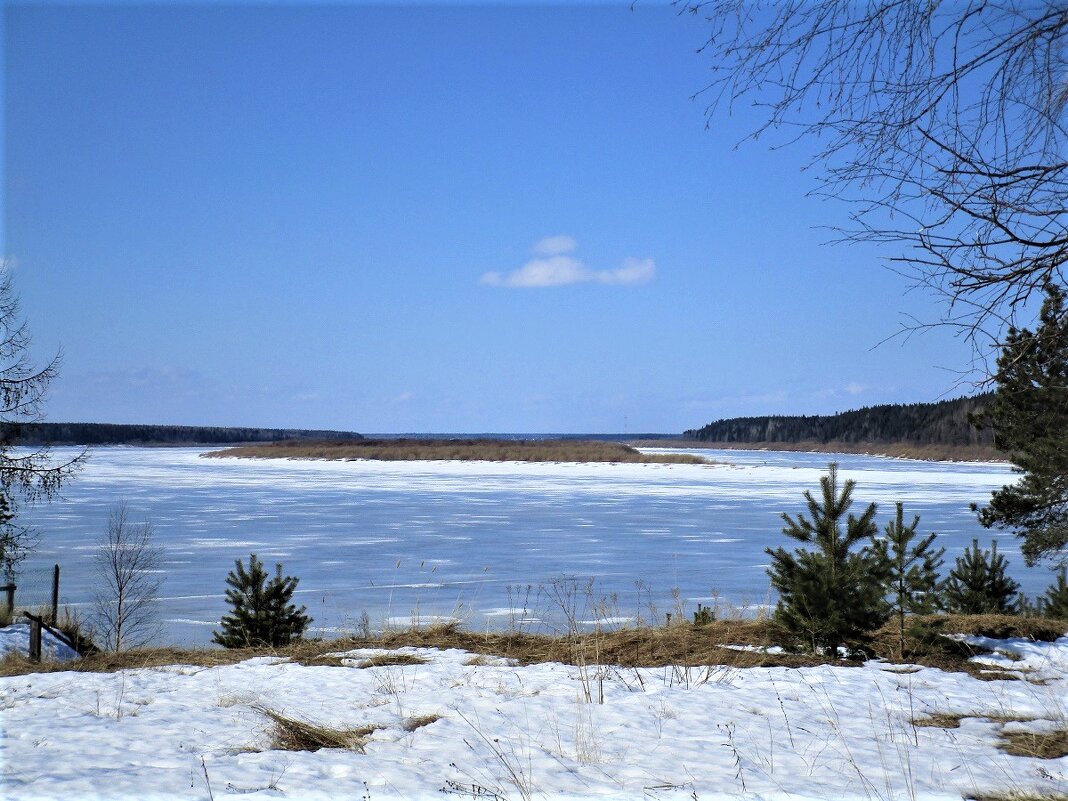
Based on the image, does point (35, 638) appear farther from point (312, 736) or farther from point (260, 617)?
point (312, 736)

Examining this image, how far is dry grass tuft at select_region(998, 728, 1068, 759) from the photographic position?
4594 mm

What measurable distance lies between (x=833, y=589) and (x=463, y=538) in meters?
19.3

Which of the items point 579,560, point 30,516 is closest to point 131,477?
point 30,516

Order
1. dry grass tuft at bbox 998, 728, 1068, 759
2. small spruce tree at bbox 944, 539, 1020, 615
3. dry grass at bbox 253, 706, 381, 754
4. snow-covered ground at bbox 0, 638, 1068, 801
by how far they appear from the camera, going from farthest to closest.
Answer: small spruce tree at bbox 944, 539, 1020, 615 < dry grass at bbox 253, 706, 381, 754 < dry grass tuft at bbox 998, 728, 1068, 759 < snow-covered ground at bbox 0, 638, 1068, 801

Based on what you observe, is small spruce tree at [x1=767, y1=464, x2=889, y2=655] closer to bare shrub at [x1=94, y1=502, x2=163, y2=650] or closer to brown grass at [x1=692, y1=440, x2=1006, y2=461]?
bare shrub at [x1=94, y1=502, x2=163, y2=650]

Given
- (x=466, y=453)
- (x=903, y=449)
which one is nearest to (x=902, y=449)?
(x=903, y=449)

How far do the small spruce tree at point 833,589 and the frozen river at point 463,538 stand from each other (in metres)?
2.20

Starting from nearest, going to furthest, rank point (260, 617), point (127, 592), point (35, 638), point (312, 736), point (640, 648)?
point (312, 736)
point (640, 648)
point (35, 638)
point (260, 617)
point (127, 592)

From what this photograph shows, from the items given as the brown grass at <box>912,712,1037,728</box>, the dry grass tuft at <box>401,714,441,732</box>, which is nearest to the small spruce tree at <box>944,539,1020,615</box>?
the brown grass at <box>912,712,1037,728</box>

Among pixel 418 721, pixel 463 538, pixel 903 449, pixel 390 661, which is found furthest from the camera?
pixel 903 449

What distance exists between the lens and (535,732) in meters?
5.05

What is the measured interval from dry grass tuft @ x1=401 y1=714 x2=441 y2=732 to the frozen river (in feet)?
13.1

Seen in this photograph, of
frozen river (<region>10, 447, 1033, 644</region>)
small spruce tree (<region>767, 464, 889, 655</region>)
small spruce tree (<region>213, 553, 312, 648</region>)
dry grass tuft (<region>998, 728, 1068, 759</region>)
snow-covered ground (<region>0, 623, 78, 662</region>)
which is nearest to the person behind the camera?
dry grass tuft (<region>998, 728, 1068, 759</region>)

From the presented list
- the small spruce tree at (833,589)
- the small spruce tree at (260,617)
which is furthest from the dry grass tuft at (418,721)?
the small spruce tree at (260,617)
